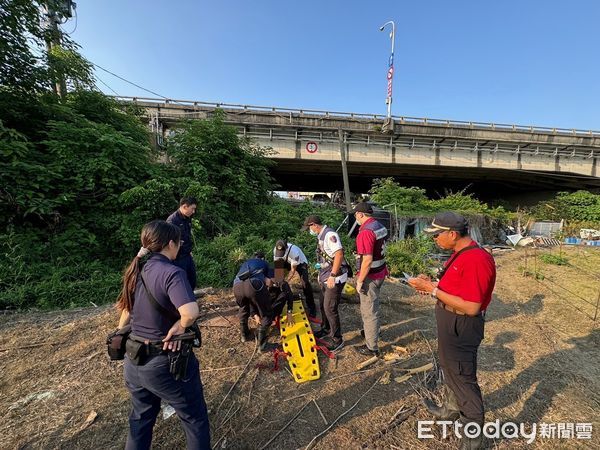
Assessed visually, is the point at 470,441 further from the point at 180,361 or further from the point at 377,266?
the point at 180,361

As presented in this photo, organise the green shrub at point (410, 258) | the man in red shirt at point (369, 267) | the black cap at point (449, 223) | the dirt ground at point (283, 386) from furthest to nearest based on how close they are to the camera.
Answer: the green shrub at point (410, 258) → the man in red shirt at point (369, 267) → the dirt ground at point (283, 386) → the black cap at point (449, 223)

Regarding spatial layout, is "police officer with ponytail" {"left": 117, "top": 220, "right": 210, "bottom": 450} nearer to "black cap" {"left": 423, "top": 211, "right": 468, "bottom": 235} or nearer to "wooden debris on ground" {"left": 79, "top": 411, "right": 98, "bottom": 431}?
"wooden debris on ground" {"left": 79, "top": 411, "right": 98, "bottom": 431}

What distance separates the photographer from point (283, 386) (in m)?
2.88

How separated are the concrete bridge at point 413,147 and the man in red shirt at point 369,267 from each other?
44.1 feet

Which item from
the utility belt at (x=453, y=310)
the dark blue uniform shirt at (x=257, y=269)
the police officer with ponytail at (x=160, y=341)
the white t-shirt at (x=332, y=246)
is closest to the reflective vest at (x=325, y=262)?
the white t-shirt at (x=332, y=246)

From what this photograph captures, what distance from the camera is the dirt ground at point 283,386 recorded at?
2.29m

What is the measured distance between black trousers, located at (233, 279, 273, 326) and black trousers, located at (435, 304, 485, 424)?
2.10 meters

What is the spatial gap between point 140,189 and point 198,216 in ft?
6.06

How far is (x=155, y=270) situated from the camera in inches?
63.7

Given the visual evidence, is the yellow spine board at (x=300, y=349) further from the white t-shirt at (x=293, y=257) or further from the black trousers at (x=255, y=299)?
the white t-shirt at (x=293, y=257)

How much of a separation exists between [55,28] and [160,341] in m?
9.47

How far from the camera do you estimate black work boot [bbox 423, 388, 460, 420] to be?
2.37 metres

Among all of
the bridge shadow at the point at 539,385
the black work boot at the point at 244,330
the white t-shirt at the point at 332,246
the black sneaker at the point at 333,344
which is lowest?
the bridge shadow at the point at 539,385

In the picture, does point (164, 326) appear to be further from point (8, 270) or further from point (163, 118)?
point (163, 118)
